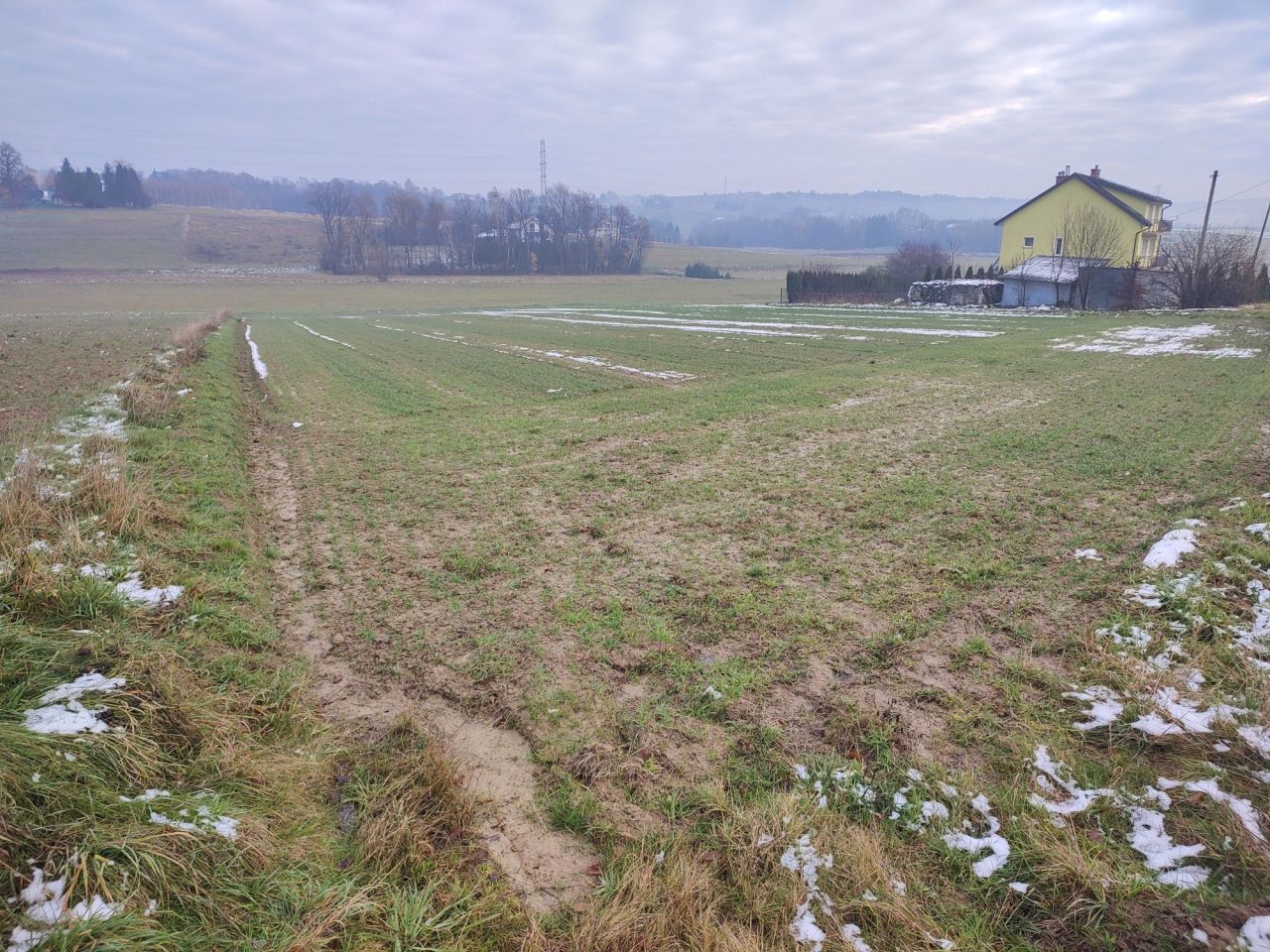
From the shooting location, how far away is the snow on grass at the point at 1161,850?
3.28 m

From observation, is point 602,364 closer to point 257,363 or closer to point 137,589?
point 257,363

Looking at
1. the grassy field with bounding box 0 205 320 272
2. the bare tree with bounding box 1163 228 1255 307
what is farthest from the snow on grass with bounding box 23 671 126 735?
the grassy field with bounding box 0 205 320 272

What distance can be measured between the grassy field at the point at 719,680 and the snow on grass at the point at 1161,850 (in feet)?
0.06

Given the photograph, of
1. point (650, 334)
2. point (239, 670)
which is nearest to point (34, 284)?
point (650, 334)

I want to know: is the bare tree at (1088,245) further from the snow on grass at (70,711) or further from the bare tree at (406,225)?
the bare tree at (406,225)

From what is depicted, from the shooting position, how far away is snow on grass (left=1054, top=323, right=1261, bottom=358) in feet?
69.1

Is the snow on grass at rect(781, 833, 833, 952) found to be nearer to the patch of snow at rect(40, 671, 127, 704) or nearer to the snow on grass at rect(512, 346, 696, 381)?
the patch of snow at rect(40, 671, 127, 704)

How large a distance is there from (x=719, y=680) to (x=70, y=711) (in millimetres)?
3997

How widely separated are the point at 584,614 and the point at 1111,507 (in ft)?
21.7

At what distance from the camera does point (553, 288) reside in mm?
79938

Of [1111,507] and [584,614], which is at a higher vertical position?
[1111,507]

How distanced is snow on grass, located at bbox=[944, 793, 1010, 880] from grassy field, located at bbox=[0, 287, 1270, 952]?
2 centimetres

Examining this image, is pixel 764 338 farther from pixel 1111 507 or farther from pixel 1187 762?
pixel 1187 762

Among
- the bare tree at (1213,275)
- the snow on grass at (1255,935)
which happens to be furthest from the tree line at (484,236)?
the snow on grass at (1255,935)
